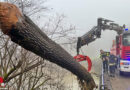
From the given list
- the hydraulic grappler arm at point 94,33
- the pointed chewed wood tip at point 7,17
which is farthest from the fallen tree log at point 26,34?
the hydraulic grappler arm at point 94,33

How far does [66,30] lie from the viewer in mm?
7582

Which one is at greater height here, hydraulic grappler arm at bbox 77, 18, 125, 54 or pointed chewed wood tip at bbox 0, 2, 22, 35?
pointed chewed wood tip at bbox 0, 2, 22, 35

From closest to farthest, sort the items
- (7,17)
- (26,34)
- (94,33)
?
(7,17) < (26,34) < (94,33)

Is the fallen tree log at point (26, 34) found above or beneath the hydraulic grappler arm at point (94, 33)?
above

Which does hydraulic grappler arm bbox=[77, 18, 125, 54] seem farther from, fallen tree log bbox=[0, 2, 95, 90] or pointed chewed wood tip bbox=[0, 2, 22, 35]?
pointed chewed wood tip bbox=[0, 2, 22, 35]

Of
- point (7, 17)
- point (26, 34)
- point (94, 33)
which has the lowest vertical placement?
point (94, 33)

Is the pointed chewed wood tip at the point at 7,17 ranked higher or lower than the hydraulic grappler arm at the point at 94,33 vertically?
higher

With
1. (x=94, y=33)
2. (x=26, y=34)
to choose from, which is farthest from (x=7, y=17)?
(x=94, y=33)

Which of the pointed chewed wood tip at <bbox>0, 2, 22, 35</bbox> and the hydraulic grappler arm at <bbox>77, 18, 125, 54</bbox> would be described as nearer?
the pointed chewed wood tip at <bbox>0, 2, 22, 35</bbox>

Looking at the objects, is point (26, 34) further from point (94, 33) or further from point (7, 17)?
point (94, 33)

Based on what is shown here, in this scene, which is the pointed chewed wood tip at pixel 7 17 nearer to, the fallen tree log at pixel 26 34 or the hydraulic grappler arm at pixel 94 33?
the fallen tree log at pixel 26 34

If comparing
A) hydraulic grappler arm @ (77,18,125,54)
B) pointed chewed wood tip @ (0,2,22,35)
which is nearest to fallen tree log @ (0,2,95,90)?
pointed chewed wood tip @ (0,2,22,35)

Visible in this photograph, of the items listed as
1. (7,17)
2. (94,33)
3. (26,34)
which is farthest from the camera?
(94,33)

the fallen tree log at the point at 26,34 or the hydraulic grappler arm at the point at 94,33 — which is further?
the hydraulic grappler arm at the point at 94,33
